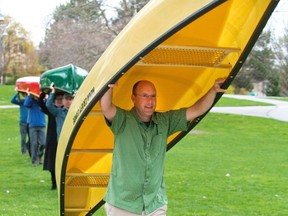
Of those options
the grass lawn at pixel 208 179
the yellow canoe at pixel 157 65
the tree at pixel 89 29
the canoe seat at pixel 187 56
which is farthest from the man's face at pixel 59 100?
the tree at pixel 89 29

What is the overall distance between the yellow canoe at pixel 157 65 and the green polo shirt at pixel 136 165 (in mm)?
357

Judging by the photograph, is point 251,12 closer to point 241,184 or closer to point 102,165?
point 102,165

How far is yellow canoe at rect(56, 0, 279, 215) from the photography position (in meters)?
4.78

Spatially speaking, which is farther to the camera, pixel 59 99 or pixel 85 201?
pixel 59 99

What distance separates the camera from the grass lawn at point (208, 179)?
938cm

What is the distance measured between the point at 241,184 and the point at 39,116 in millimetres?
4455

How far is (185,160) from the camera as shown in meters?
15.3

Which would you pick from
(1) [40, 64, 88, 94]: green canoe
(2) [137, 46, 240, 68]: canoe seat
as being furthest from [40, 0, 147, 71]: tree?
(2) [137, 46, 240, 68]: canoe seat

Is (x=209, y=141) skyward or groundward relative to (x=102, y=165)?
groundward

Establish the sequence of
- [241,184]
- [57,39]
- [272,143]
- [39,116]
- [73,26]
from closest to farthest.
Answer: [241,184], [39,116], [272,143], [73,26], [57,39]

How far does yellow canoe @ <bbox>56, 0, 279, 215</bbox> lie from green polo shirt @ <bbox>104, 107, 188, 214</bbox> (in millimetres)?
357

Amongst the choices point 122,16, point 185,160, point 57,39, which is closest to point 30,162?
point 185,160

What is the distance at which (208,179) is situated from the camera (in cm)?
1220

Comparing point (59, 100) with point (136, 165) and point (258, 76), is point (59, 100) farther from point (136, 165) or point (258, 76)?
point (258, 76)
